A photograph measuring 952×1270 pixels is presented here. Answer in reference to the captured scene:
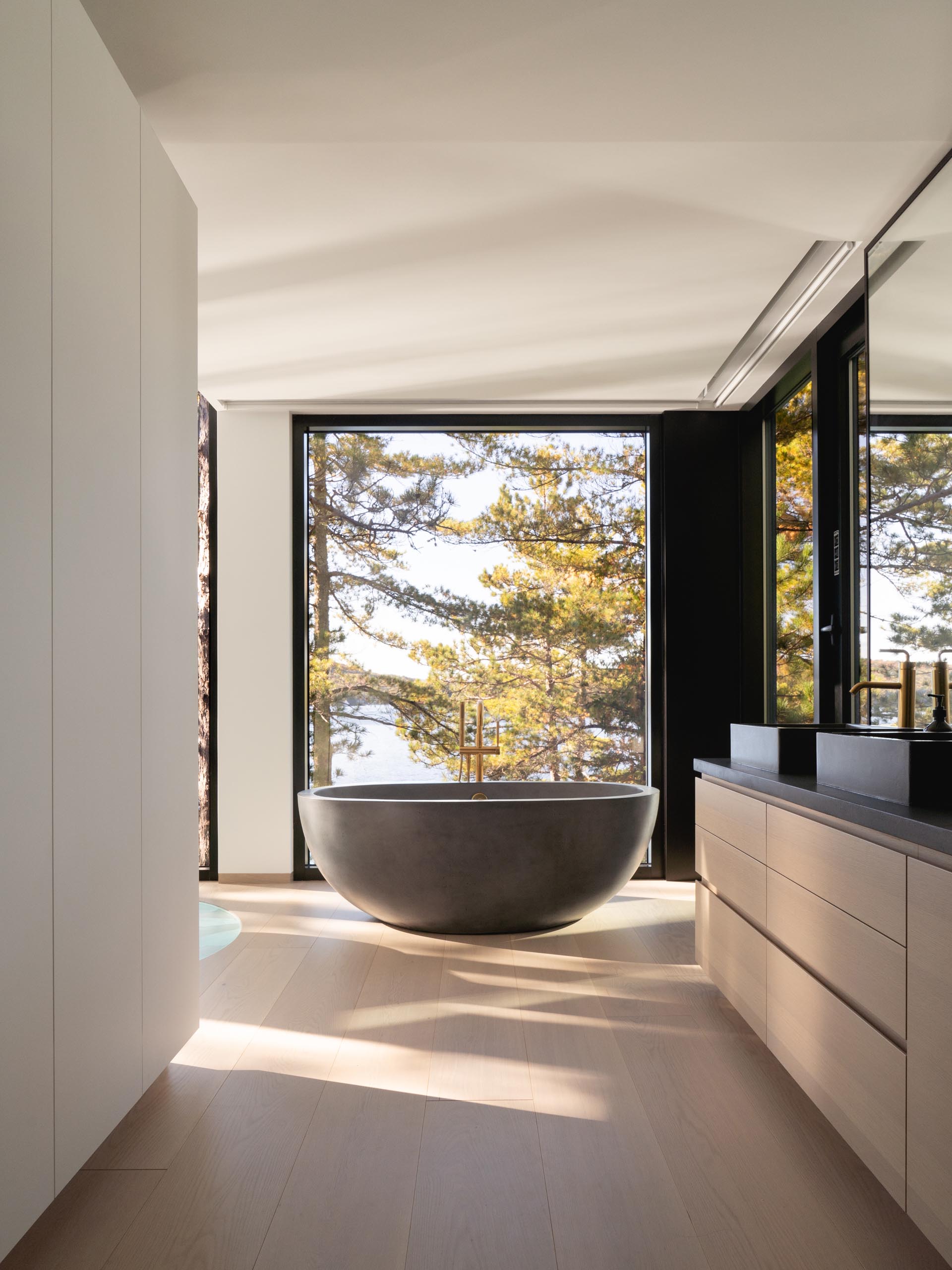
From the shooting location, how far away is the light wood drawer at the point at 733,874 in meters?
2.47

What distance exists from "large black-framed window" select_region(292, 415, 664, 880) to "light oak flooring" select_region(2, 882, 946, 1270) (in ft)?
5.92

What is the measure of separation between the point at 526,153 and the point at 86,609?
1648mm

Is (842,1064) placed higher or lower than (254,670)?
lower

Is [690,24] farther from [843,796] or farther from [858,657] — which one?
[858,657]

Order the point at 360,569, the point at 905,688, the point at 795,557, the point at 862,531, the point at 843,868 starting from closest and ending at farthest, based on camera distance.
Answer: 1. the point at 843,868
2. the point at 905,688
3. the point at 862,531
4. the point at 795,557
5. the point at 360,569

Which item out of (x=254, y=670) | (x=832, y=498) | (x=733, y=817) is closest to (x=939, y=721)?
(x=733, y=817)

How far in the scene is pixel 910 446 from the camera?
263 centimetres

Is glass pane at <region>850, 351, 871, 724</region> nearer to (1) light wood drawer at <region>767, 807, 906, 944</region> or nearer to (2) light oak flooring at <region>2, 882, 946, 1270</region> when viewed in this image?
(1) light wood drawer at <region>767, 807, 906, 944</region>

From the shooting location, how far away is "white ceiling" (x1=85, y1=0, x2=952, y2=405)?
2.06 metres

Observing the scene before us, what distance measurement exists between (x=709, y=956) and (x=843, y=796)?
1.22 m

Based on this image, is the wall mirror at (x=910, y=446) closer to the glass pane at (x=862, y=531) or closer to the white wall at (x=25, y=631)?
the glass pane at (x=862, y=531)

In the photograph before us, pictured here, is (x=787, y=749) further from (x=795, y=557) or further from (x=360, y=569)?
(x=360, y=569)

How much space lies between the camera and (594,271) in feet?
10.7

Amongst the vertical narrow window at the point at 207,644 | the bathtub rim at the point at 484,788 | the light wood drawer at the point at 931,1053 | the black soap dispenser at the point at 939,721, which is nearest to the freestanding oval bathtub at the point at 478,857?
the bathtub rim at the point at 484,788
